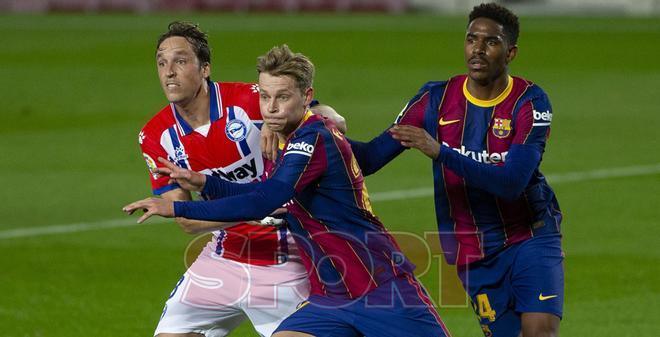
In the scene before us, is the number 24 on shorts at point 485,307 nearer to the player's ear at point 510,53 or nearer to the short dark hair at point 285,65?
the player's ear at point 510,53

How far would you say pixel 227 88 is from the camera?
24.3 feet

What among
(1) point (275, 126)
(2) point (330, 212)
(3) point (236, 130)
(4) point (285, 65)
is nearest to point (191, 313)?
(3) point (236, 130)

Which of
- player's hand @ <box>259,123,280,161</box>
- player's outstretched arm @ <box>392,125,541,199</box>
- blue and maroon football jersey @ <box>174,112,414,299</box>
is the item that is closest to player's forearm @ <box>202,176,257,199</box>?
blue and maroon football jersey @ <box>174,112,414,299</box>

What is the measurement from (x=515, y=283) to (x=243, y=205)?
1734mm

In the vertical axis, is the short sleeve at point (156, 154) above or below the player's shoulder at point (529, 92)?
below

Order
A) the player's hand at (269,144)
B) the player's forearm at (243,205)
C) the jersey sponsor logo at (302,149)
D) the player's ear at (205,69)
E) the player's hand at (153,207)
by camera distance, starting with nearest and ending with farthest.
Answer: the player's hand at (153,207) < the player's forearm at (243,205) < the jersey sponsor logo at (302,149) < the player's hand at (269,144) < the player's ear at (205,69)

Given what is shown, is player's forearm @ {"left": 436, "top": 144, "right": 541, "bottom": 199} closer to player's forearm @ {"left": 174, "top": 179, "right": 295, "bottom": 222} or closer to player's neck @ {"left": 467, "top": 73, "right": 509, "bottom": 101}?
player's neck @ {"left": 467, "top": 73, "right": 509, "bottom": 101}

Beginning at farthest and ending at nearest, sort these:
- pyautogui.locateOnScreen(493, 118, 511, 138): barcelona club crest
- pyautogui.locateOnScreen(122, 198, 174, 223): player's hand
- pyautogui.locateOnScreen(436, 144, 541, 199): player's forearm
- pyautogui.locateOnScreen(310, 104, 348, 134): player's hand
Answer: pyautogui.locateOnScreen(310, 104, 348, 134): player's hand
pyautogui.locateOnScreen(493, 118, 511, 138): barcelona club crest
pyautogui.locateOnScreen(436, 144, 541, 199): player's forearm
pyautogui.locateOnScreen(122, 198, 174, 223): player's hand

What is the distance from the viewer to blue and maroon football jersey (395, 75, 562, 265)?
6.92 meters

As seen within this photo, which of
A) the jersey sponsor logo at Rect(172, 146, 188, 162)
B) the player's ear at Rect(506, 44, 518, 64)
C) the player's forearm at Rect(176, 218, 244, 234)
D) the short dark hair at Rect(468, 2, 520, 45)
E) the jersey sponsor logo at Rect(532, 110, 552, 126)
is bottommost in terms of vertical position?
the player's forearm at Rect(176, 218, 244, 234)

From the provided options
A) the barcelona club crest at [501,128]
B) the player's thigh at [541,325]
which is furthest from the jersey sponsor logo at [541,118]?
the player's thigh at [541,325]

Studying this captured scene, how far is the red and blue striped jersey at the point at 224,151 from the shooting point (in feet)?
23.7

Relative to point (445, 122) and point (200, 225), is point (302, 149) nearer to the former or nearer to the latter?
point (200, 225)

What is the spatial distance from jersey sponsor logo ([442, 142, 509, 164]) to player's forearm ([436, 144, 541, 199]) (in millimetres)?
204
